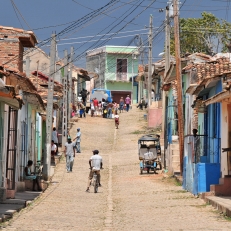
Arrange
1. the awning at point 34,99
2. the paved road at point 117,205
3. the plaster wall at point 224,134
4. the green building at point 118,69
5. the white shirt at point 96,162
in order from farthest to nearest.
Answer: the green building at point 118,69
the awning at point 34,99
the white shirt at point 96,162
the plaster wall at point 224,134
the paved road at point 117,205

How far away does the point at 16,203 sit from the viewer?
1900cm

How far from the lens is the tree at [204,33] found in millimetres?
56938

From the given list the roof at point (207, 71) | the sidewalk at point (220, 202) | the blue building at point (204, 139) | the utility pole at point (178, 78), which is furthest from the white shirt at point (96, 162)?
the sidewalk at point (220, 202)

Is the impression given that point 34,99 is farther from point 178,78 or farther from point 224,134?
point 224,134

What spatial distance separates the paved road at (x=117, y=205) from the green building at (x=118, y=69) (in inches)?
1679

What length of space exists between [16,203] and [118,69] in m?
63.0

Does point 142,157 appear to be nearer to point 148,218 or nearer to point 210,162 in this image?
point 210,162

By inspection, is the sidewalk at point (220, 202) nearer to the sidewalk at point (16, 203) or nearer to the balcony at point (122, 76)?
the sidewalk at point (16, 203)

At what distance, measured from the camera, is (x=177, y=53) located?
86.5ft

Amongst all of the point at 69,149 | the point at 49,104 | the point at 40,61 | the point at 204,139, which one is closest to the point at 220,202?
the point at 204,139

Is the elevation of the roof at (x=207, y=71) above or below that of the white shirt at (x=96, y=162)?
above

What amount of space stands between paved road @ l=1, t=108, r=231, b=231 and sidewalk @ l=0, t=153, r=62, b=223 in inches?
9.3

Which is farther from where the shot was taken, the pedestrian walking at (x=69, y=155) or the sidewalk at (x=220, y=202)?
the pedestrian walking at (x=69, y=155)

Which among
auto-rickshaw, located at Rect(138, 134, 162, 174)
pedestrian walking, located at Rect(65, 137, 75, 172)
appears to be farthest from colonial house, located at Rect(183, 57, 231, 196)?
pedestrian walking, located at Rect(65, 137, 75, 172)
